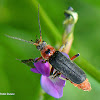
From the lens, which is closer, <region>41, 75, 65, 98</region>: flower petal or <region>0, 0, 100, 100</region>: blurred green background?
<region>41, 75, 65, 98</region>: flower petal

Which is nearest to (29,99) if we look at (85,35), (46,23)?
(46,23)

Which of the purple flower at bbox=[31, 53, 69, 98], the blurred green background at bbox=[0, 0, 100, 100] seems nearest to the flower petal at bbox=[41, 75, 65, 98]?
the purple flower at bbox=[31, 53, 69, 98]

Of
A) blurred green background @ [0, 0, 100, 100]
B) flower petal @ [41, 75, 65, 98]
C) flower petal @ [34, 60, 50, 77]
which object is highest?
blurred green background @ [0, 0, 100, 100]

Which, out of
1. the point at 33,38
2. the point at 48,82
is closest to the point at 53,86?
the point at 48,82

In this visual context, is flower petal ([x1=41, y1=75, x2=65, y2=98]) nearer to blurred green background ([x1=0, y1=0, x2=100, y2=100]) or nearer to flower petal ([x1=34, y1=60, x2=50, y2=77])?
flower petal ([x1=34, y1=60, x2=50, y2=77])

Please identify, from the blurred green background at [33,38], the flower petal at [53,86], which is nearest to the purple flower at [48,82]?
the flower petal at [53,86]

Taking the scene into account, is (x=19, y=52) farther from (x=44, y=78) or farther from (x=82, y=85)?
(x=82, y=85)
